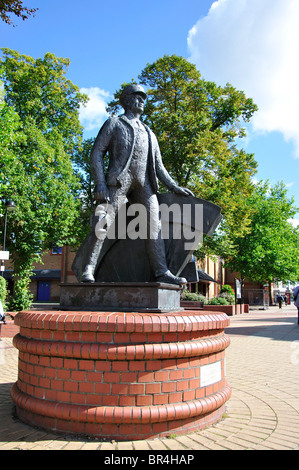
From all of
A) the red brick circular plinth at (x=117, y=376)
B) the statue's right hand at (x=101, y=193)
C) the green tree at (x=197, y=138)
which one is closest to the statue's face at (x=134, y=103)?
the statue's right hand at (x=101, y=193)

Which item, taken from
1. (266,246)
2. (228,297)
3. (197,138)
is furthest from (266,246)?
(197,138)

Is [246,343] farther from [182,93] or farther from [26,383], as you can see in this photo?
[182,93]

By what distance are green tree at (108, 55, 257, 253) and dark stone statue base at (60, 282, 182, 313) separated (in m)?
16.7

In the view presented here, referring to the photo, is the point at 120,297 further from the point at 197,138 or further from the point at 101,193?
the point at 197,138

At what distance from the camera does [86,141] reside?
95.7 ft

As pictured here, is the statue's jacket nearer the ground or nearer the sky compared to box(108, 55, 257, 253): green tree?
nearer the ground

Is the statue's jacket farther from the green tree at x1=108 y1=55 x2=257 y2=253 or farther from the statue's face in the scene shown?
the green tree at x1=108 y1=55 x2=257 y2=253

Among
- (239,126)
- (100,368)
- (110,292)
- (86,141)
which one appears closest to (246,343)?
(110,292)

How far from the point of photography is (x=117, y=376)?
3174 millimetres

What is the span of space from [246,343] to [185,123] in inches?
564

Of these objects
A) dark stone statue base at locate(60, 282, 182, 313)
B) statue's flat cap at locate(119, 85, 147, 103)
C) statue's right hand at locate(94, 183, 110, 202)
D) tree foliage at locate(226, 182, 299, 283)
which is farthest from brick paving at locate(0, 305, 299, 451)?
tree foliage at locate(226, 182, 299, 283)

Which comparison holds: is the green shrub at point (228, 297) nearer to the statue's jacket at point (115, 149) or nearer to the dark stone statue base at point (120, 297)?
the statue's jacket at point (115, 149)

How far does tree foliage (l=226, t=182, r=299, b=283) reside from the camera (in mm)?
37906

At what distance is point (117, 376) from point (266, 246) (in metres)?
37.4
